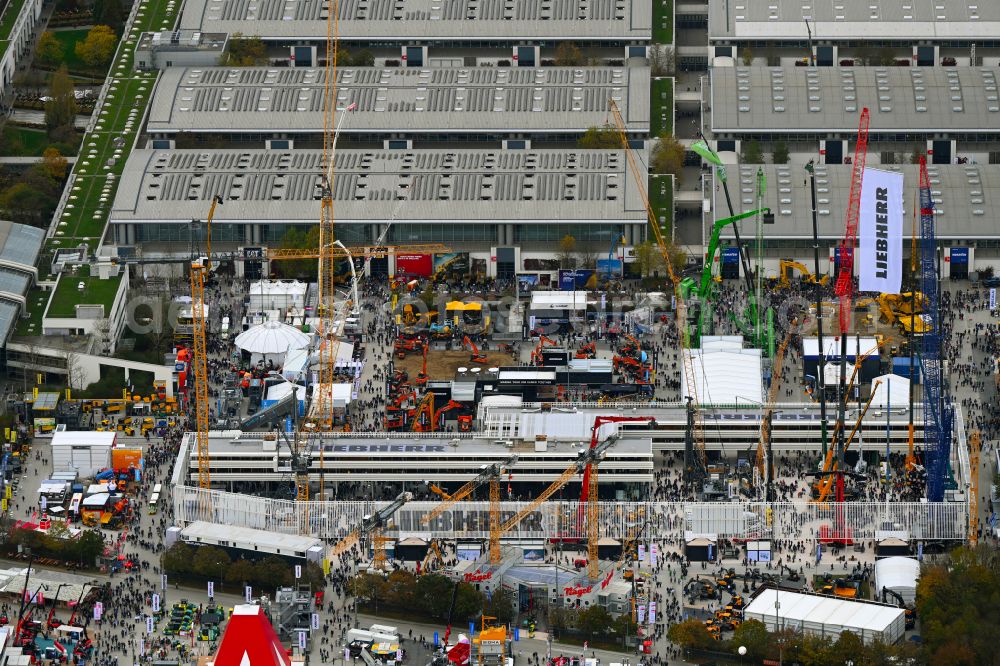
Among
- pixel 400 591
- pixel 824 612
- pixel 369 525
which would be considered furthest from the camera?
pixel 369 525

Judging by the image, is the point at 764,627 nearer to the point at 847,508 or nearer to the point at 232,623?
the point at 847,508

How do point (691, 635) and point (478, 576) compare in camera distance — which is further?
point (478, 576)

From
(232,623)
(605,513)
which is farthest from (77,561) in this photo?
(232,623)

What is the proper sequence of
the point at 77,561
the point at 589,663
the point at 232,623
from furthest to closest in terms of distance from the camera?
the point at 77,561 → the point at 589,663 → the point at 232,623

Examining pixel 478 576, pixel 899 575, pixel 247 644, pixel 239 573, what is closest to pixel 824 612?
pixel 899 575

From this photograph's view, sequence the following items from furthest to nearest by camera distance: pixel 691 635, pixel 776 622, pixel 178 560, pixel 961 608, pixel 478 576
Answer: pixel 178 560, pixel 478 576, pixel 776 622, pixel 961 608, pixel 691 635

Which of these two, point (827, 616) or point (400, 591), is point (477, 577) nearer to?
point (400, 591)

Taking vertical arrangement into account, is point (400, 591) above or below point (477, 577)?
below

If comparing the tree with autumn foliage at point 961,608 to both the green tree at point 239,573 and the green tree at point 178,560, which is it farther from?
the green tree at point 178,560
